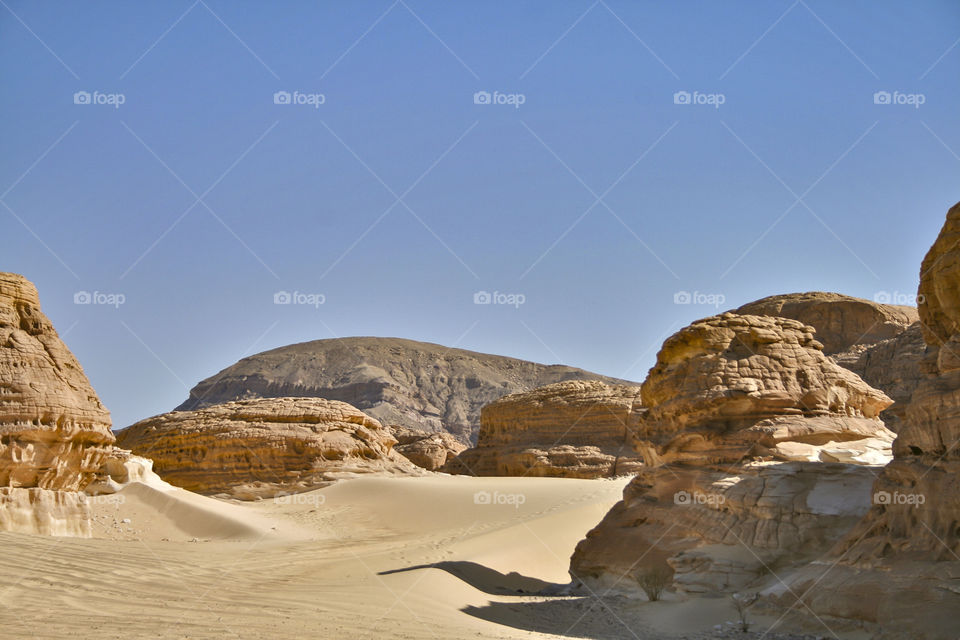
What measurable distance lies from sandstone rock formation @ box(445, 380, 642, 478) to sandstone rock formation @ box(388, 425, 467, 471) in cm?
233

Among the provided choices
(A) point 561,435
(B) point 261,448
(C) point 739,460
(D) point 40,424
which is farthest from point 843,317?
(D) point 40,424

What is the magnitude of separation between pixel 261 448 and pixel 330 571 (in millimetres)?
11041

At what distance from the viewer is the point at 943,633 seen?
6.89 m

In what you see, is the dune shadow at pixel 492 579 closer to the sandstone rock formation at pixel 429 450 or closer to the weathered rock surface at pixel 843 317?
the sandstone rock formation at pixel 429 450

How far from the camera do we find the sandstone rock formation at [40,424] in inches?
466

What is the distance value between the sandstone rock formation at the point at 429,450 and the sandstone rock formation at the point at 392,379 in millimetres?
38021

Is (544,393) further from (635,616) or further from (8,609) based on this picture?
(8,609)

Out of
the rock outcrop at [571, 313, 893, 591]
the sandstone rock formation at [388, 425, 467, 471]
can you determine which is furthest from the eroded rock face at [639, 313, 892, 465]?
the sandstone rock formation at [388, 425, 467, 471]

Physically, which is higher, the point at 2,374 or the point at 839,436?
the point at 2,374

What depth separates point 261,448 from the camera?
77.7ft

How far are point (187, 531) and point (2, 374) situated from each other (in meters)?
7.18

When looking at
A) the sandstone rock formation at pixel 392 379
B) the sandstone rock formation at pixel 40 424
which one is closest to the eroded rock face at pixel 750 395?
the sandstone rock formation at pixel 40 424

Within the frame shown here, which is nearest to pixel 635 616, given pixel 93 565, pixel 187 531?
pixel 93 565

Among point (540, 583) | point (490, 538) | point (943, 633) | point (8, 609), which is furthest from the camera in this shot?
point (490, 538)
